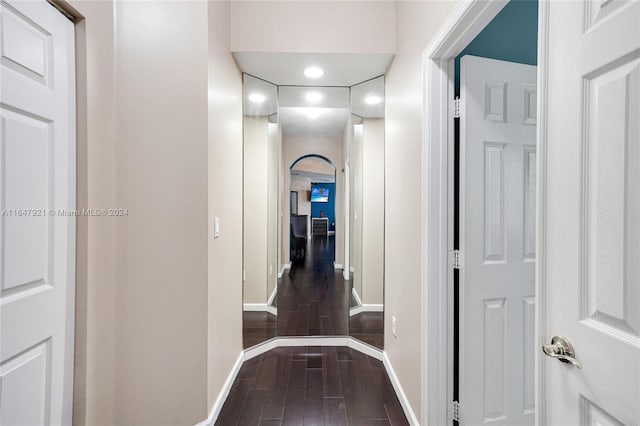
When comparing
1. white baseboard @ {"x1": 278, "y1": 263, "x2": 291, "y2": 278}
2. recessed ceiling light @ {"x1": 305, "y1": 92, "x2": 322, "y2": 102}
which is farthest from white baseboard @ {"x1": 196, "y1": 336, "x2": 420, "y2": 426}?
recessed ceiling light @ {"x1": 305, "y1": 92, "x2": 322, "y2": 102}

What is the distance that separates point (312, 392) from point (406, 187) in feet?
5.12

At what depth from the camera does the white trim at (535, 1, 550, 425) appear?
0.85 meters

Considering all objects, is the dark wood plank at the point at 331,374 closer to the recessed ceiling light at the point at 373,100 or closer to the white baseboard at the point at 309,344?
the white baseboard at the point at 309,344

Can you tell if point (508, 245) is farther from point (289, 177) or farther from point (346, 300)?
point (289, 177)

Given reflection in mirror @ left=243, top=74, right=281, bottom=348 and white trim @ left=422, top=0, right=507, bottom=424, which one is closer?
white trim @ left=422, top=0, right=507, bottom=424

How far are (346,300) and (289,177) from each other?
64.0 inches

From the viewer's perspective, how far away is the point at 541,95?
0.85 metres

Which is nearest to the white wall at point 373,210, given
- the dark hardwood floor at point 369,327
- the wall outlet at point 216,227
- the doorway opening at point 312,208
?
the dark hardwood floor at point 369,327

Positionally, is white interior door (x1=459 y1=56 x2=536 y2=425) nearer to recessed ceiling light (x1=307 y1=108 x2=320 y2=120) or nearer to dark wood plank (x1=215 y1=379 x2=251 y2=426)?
dark wood plank (x1=215 y1=379 x2=251 y2=426)

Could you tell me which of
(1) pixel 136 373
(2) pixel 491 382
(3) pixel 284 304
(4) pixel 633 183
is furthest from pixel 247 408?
(4) pixel 633 183

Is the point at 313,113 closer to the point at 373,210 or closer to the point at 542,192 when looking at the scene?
the point at 373,210

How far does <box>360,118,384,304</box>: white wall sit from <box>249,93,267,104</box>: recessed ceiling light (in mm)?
933

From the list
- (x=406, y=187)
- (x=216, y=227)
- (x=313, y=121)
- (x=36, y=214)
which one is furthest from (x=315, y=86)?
(x=36, y=214)

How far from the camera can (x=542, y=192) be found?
2.79 ft
